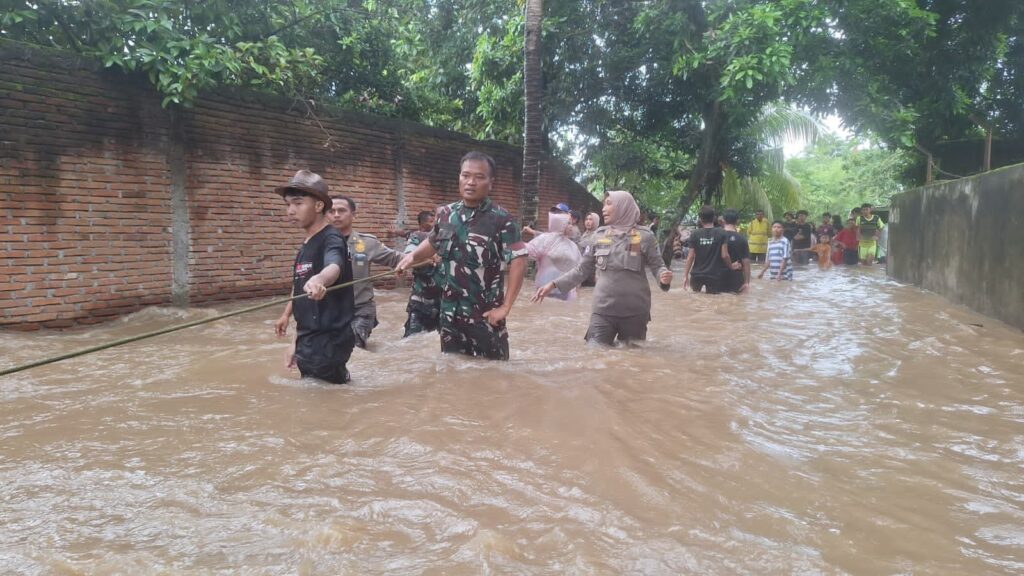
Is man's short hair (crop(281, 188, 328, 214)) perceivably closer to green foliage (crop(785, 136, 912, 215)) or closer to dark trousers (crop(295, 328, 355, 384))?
dark trousers (crop(295, 328, 355, 384))

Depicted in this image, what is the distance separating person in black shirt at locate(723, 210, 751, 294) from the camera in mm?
9086

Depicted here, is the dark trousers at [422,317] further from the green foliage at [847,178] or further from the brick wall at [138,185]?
the green foliage at [847,178]

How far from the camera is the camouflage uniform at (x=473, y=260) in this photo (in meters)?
4.29

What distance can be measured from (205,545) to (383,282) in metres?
8.97

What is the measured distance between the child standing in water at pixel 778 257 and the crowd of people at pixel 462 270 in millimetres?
5925

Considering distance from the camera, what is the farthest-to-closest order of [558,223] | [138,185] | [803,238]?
[803,238] < [558,223] < [138,185]

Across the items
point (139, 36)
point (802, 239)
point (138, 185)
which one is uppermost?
point (139, 36)

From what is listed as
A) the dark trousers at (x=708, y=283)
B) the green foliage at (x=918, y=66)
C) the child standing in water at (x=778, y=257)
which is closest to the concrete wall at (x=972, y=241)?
the green foliage at (x=918, y=66)

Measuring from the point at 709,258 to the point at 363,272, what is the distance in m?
5.49

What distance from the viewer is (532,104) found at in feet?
36.3

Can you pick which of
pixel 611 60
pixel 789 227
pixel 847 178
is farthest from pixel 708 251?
pixel 847 178

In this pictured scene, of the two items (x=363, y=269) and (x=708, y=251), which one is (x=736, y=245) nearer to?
(x=708, y=251)

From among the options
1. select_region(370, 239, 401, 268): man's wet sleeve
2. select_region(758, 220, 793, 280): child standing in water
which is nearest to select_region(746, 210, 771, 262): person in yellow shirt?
select_region(758, 220, 793, 280): child standing in water

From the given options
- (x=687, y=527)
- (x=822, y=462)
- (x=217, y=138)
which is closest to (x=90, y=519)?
(x=687, y=527)
